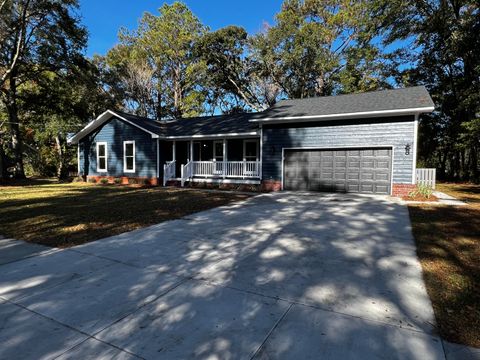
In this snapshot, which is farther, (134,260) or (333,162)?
(333,162)

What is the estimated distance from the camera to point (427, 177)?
38.6 feet

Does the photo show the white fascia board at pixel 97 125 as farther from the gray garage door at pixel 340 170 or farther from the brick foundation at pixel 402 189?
the brick foundation at pixel 402 189

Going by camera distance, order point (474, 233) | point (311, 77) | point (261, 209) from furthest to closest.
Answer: point (311, 77) < point (261, 209) < point (474, 233)

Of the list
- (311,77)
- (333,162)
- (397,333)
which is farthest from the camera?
(311,77)

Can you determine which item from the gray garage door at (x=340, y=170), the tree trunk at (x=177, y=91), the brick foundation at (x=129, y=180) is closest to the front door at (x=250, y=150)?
the gray garage door at (x=340, y=170)

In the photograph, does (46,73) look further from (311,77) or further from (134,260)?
(134,260)

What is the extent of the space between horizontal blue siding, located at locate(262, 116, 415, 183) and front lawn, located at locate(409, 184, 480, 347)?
368 centimetres

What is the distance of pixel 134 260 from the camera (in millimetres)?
4176

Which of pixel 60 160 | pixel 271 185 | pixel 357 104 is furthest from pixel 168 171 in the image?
pixel 60 160

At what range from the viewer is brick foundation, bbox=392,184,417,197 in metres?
10.5

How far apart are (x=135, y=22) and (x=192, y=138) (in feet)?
68.7

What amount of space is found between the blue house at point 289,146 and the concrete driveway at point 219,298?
641 cm

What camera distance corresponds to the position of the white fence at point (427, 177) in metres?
11.6

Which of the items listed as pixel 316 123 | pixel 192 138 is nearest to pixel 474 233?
pixel 316 123
